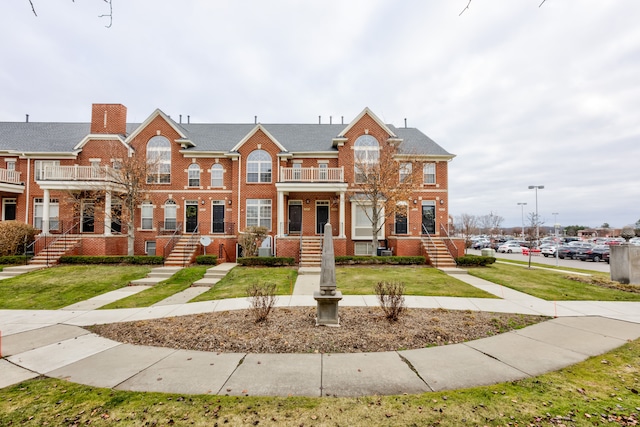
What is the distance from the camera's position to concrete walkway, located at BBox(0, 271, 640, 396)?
423cm

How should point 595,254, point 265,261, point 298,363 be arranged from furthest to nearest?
point 595,254
point 265,261
point 298,363

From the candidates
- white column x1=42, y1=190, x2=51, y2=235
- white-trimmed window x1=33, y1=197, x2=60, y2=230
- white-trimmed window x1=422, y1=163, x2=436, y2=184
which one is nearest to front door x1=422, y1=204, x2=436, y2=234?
white-trimmed window x1=422, y1=163, x2=436, y2=184

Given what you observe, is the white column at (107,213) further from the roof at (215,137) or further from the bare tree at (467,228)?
the bare tree at (467,228)

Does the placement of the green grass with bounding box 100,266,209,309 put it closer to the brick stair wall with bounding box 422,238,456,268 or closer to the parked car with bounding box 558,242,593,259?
the brick stair wall with bounding box 422,238,456,268

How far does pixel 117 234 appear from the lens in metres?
19.1

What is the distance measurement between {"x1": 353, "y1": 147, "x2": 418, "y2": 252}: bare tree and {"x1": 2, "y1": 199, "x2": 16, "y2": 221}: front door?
25613 millimetres

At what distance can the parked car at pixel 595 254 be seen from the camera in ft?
91.3

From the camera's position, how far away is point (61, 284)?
1227cm

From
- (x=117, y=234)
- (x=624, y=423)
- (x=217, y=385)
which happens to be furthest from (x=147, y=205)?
(x=624, y=423)

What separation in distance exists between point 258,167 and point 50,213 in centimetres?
1575

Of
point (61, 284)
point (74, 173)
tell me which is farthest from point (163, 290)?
point (74, 173)

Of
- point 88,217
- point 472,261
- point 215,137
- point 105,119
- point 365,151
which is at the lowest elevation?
point 472,261

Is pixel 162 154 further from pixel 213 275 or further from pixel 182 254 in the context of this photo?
pixel 213 275

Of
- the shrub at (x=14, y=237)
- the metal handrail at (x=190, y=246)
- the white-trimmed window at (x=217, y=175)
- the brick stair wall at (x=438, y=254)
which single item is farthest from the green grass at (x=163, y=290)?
the brick stair wall at (x=438, y=254)
